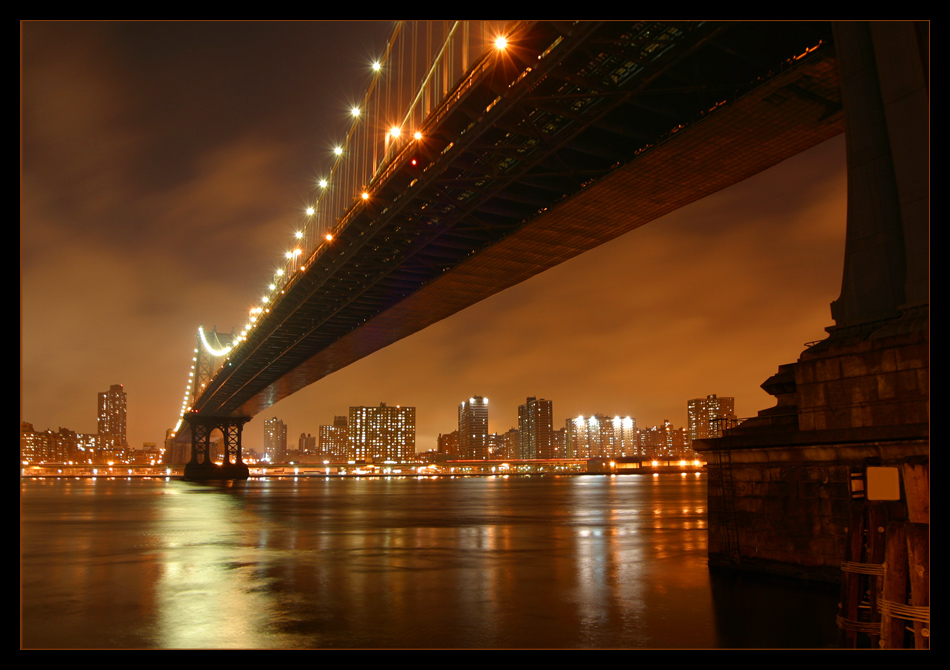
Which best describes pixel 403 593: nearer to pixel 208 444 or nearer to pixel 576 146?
pixel 576 146

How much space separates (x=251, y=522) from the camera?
32688mm

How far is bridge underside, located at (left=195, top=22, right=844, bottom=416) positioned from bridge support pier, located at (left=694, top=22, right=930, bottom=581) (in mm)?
5108

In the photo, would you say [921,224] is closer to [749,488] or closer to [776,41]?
[749,488]

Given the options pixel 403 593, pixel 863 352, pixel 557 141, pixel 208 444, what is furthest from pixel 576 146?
pixel 208 444

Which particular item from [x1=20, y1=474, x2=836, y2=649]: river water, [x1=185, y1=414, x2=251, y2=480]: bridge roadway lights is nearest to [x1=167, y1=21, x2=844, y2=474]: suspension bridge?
[x1=20, y1=474, x2=836, y2=649]: river water

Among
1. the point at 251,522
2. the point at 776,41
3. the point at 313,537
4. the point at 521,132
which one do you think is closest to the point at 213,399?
the point at 251,522

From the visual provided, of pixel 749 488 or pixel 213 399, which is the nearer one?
pixel 749 488

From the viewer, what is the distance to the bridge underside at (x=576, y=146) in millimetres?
18031

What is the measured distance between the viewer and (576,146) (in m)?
23.6

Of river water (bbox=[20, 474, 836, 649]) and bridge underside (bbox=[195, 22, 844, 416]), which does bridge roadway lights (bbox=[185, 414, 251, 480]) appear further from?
river water (bbox=[20, 474, 836, 649])

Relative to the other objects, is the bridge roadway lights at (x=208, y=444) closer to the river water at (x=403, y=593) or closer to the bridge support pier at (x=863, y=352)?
the river water at (x=403, y=593)

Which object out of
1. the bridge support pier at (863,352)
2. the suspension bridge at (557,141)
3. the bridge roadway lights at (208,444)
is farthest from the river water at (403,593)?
the bridge roadway lights at (208,444)

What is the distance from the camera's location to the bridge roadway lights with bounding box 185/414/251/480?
9850 cm
